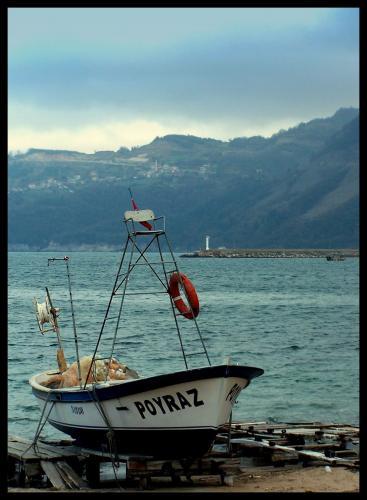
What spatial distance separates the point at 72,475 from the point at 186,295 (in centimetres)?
374

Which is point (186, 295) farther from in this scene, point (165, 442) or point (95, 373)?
point (165, 442)

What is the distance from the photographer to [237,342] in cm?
4884

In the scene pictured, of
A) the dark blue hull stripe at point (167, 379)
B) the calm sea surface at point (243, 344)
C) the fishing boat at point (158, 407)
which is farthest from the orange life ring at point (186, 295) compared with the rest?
the calm sea surface at point (243, 344)

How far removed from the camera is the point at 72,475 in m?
16.8

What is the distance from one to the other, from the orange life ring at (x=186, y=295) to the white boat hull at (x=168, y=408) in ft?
6.08

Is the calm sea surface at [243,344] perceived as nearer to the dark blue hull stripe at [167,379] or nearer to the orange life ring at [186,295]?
the orange life ring at [186,295]

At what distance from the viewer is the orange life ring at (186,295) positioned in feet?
58.7

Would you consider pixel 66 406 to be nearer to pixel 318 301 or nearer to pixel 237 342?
pixel 237 342

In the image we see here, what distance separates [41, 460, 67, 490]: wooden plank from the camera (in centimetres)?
1609

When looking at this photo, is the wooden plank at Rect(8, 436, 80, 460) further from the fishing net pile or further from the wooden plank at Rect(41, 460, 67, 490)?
the fishing net pile

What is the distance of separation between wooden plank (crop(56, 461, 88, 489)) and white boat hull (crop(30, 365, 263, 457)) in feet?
2.56

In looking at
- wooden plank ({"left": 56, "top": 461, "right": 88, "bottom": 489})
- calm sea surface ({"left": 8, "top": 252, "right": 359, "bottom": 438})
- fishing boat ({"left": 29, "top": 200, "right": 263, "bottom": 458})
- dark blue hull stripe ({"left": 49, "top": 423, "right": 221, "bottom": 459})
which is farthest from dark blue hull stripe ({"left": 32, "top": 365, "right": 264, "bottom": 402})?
calm sea surface ({"left": 8, "top": 252, "right": 359, "bottom": 438})

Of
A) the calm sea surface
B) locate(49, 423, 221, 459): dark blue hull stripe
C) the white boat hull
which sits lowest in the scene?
the calm sea surface
